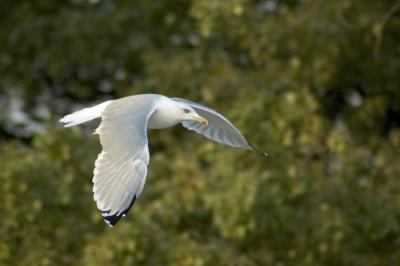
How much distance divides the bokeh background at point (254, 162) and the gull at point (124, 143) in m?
1.74

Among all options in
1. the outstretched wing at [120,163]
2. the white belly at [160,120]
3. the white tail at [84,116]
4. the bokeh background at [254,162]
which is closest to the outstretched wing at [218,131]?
the white belly at [160,120]

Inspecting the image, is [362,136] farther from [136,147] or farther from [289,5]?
[136,147]

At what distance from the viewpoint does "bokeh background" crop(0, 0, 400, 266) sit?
777 cm

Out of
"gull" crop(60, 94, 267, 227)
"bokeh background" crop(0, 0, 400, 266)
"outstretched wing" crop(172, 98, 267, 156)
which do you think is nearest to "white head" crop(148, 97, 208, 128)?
"gull" crop(60, 94, 267, 227)

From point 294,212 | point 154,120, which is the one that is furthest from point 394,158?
point 154,120

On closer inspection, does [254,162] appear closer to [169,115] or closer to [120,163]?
[169,115]

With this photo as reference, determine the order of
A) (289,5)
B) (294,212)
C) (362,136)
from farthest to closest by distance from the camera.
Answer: (289,5) → (362,136) → (294,212)

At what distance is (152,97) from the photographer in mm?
5840

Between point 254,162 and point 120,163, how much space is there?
9.09ft

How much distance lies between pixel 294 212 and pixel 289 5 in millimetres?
2172

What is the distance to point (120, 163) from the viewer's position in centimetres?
532

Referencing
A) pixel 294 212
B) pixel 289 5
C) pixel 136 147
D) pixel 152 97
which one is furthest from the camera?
pixel 289 5

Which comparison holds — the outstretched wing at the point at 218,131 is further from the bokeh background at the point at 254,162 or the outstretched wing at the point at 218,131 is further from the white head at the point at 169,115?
the bokeh background at the point at 254,162

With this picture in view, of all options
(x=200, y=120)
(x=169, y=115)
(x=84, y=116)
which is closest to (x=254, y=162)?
(x=200, y=120)
